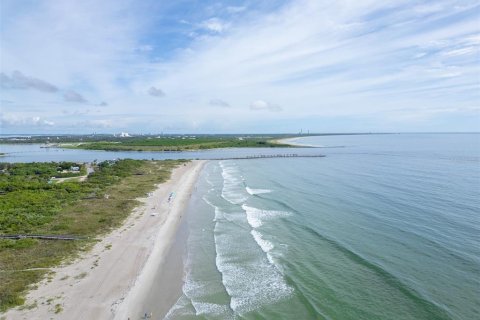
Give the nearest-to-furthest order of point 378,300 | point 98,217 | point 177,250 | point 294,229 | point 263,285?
point 378,300
point 263,285
point 177,250
point 294,229
point 98,217

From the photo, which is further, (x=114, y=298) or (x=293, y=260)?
(x=293, y=260)

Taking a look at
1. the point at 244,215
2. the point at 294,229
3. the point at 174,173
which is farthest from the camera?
the point at 174,173

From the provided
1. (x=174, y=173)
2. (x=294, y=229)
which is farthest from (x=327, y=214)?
(x=174, y=173)

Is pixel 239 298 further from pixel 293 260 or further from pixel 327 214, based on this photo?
pixel 327 214

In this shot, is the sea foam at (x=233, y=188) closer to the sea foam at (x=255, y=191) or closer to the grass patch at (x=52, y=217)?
the sea foam at (x=255, y=191)

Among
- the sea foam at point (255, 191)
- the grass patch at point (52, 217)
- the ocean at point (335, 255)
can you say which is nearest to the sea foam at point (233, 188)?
the ocean at point (335, 255)
